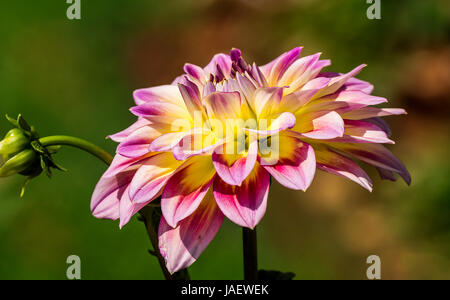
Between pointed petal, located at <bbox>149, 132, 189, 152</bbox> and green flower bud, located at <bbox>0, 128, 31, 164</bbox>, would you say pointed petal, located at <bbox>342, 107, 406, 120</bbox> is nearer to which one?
pointed petal, located at <bbox>149, 132, 189, 152</bbox>

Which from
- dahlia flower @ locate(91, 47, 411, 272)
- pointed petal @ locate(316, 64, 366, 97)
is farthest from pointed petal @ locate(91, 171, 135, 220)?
pointed petal @ locate(316, 64, 366, 97)

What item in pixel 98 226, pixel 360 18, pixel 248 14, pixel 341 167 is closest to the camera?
pixel 341 167

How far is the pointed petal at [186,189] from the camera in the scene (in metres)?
0.45

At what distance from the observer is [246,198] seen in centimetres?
44

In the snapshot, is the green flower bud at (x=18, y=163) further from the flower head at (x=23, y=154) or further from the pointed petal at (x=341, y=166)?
the pointed petal at (x=341, y=166)

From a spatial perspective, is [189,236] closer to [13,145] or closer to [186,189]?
[186,189]

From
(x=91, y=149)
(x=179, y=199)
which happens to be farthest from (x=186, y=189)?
(x=91, y=149)

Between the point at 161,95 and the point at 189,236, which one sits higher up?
the point at 161,95

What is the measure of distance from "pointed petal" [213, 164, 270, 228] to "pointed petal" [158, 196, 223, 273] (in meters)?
0.02

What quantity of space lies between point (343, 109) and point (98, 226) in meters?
1.08

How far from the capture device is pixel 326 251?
4.99ft

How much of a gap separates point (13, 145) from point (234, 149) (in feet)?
0.71
